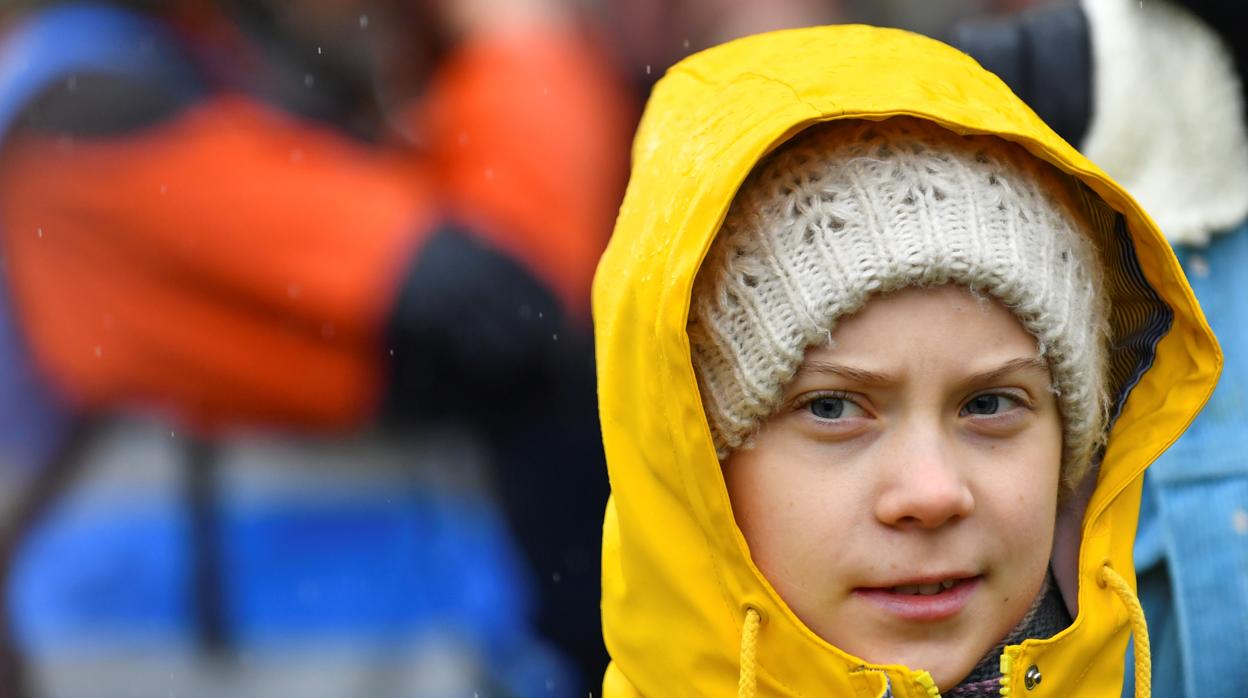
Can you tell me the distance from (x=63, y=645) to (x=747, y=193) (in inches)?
50.9

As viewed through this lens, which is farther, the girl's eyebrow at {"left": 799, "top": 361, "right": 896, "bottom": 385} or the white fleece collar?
the white fleece collar

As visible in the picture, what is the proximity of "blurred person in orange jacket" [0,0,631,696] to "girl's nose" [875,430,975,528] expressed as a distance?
90 centimetres

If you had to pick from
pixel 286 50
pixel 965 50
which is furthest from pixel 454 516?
pixel 965 50

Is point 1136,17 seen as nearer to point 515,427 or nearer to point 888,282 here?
point 888,282

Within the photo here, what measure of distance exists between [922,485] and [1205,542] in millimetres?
674

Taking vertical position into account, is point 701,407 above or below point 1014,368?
below

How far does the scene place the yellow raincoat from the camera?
69.5 inches

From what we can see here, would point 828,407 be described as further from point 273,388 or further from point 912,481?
point 273,388

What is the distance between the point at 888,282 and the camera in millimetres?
1719

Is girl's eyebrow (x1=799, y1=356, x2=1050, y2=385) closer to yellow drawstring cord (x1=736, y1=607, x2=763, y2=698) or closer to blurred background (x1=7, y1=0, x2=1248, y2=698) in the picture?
yellow drawstring cord (x1=736, y1=607, x2=763, y2=698)

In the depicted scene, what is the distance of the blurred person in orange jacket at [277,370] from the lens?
8.13 ft

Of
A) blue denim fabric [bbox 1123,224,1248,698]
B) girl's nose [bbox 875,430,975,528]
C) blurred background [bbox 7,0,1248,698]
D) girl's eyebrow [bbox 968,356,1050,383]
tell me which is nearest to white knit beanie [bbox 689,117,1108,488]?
girl's eyebrow [bbox 968,356,1050,383]

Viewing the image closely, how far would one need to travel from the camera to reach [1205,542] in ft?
7.14

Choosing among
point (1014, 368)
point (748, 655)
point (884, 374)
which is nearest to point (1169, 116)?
point (1014, 368)
